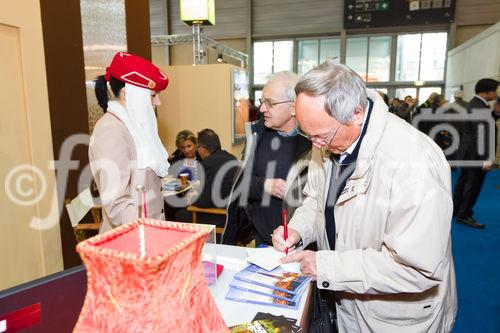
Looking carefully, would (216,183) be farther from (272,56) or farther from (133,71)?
(272,56)

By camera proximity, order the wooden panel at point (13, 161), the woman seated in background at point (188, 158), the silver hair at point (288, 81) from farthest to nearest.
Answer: the woman seated in background at point (188, 158) → the silver hair at point (288, 81) → the wooden panel at point (13, 161)

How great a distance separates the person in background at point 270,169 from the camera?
1.99 metres

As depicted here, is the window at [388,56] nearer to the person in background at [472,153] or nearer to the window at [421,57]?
the window at [421,57]

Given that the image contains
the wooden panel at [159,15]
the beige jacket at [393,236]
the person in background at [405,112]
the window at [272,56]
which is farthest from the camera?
the wooden panel at [159,15]

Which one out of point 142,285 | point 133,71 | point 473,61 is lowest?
point 142,285

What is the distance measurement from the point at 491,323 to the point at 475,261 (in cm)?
112

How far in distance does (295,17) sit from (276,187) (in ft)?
37.5

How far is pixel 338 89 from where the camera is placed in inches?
44.3

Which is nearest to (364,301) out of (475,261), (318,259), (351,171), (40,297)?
(318,259)

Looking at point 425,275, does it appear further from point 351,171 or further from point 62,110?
point 62,110

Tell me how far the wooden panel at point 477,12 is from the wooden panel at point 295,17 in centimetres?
350

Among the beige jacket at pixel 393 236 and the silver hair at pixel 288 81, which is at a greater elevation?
the silver hair at pixel 288 81

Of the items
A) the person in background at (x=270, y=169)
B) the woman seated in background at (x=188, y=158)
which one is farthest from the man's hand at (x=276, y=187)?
the woman seated in background at (x=188, y=158)

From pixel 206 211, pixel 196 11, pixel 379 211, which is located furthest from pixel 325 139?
pixel 196 11
